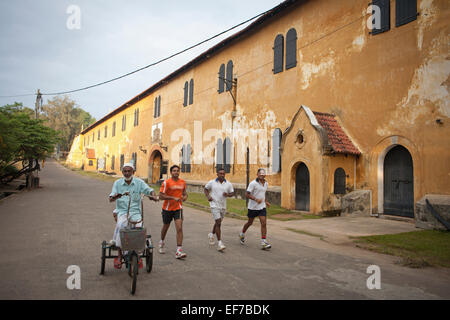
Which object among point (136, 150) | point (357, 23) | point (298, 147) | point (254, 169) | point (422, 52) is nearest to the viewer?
point (422, 52)

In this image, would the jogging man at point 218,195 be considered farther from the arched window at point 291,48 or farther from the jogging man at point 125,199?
the arched window at point 291,48

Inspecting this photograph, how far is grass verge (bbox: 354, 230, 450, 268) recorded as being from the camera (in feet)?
21.2

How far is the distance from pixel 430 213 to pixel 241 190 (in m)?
10.6

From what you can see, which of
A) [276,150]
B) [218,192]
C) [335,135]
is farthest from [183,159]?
[218,192]

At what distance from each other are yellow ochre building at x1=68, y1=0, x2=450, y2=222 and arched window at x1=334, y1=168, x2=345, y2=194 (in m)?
0.05

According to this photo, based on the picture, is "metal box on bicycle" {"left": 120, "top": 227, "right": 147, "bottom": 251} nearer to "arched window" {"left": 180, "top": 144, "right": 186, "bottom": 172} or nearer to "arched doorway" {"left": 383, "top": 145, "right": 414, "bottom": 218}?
"arched doorway" {"left": 383, "top": 145, "right": 414, "bottom": 218}

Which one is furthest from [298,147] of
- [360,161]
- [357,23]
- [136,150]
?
[136,150]

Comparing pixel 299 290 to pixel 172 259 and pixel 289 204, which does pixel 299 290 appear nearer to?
pixel 172 259

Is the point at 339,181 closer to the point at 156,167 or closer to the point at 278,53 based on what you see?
the point at 278,53

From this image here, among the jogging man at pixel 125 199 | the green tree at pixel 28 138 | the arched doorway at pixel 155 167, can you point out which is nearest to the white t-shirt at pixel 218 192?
the jogging man at pixel 125 199

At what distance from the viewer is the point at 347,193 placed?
43.5 ft
